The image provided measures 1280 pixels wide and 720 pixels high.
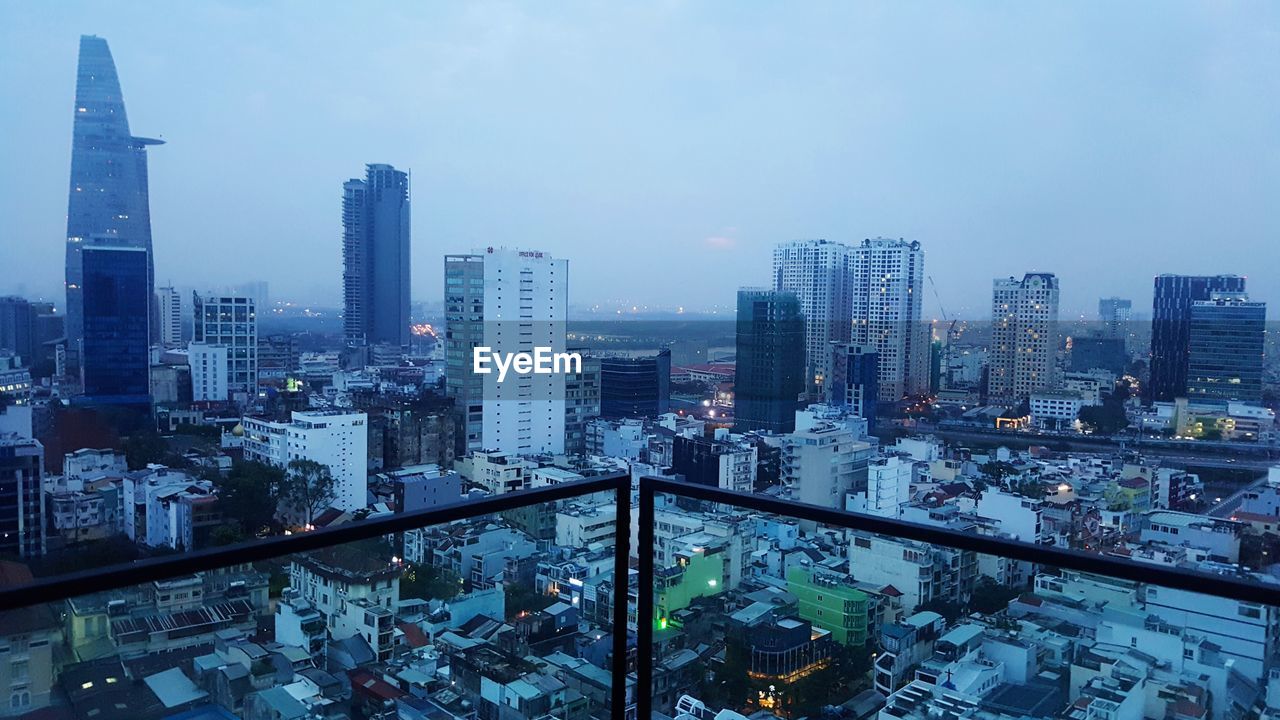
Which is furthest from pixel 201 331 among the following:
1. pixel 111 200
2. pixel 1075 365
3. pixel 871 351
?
pixel 1075 365

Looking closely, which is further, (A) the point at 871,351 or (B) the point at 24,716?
(A) the point at 871,351

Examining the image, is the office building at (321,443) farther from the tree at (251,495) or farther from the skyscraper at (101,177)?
the skyscraper at (101,177)

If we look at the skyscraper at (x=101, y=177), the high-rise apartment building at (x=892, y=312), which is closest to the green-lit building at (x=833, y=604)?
the high-rise apartment building at (x=892, y=312)

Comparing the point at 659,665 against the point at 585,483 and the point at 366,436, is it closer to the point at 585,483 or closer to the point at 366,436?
the point at 585,483

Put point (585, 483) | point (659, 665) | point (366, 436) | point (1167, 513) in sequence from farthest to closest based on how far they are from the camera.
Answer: point (366, 436) → point (1167, 513) → point (659, 665) → point (585, 483)

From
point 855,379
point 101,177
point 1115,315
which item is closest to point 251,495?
point 101,177

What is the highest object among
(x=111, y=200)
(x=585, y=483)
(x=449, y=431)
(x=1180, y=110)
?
(x=1180, y=110)

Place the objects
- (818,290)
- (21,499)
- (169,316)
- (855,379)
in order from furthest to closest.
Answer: (818,290)
(169,316)
(855,379)
(21,499)

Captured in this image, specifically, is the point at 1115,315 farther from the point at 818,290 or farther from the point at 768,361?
the point at 768,361
